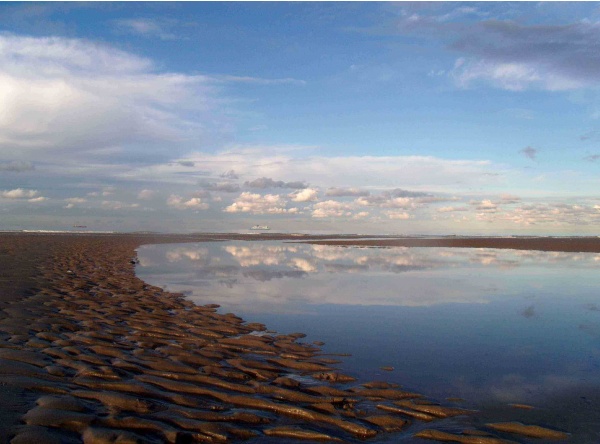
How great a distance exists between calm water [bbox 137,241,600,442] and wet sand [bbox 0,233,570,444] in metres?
0.85

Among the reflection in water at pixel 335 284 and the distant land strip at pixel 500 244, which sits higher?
the distant land strip at pixel 500 244

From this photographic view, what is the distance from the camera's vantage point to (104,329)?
35.9 feet

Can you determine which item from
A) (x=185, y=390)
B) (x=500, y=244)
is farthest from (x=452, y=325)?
(x=500, y=244)

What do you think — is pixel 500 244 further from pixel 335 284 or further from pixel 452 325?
pixel 452 325

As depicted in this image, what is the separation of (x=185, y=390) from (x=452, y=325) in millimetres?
8049

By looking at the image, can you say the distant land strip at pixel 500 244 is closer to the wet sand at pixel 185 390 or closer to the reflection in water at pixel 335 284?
the reflection in water at pixel 335 284

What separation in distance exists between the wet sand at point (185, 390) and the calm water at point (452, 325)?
85cm

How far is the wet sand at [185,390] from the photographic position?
5.62 meters

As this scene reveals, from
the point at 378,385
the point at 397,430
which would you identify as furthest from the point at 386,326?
the point at 397,430

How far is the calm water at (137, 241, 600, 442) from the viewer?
25.4 ft

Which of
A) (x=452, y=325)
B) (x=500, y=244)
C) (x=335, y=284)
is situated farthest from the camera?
(x=500, y=244)

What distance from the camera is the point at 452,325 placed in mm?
12609

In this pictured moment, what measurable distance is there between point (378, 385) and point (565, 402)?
2.84 metres


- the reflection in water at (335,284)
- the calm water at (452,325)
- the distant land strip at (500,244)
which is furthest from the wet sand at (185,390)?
the distant land strip at (500,244)
